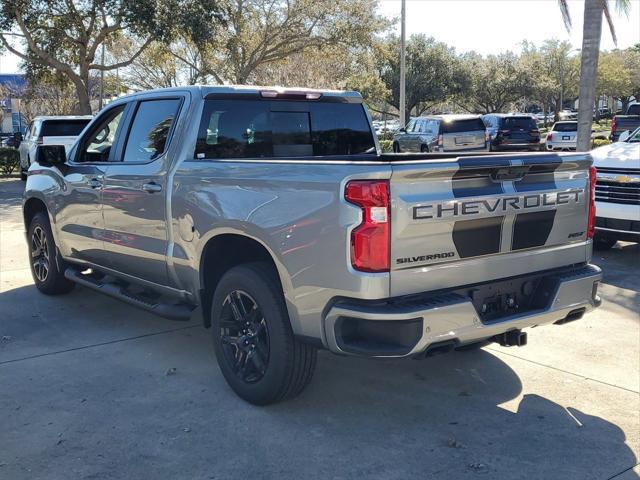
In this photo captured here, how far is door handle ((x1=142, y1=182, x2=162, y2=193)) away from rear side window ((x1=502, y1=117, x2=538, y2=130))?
1980cm

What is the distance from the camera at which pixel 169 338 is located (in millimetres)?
5570

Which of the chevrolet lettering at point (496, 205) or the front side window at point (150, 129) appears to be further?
the front side window at point (150, 129)

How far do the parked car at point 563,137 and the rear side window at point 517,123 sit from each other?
3.49 metres

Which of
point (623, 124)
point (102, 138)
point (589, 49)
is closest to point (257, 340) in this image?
point (102, 138)

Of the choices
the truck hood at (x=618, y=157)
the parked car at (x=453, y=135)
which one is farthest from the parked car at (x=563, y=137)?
the truck hood at (x=618, y=157)

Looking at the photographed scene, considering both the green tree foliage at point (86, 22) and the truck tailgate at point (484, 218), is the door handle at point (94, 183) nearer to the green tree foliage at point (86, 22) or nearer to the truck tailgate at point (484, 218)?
the truck tailgate at point (484, 218)

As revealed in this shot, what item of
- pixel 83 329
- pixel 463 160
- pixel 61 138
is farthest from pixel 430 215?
pixel 61 138

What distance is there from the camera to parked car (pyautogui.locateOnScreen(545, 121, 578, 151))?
2652cm

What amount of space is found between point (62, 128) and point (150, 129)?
13344mm

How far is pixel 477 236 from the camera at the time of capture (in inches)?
144

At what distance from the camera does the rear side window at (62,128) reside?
1686 centimetres

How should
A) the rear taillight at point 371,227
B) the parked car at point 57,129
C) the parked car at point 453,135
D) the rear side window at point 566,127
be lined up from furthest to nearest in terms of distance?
the rear side window at point 566,127, the parked car at point 453,135, the parked car at point 57,129, the rear taillight at point 371,227

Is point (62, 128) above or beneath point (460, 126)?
above

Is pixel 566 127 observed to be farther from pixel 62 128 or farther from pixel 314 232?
pixel 314 232
